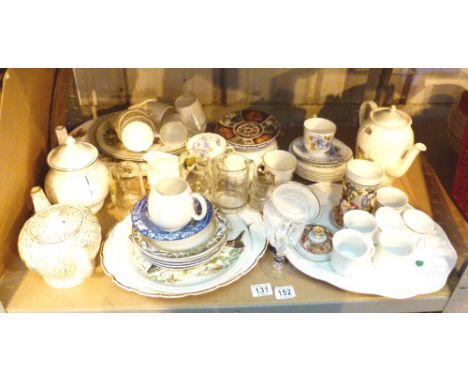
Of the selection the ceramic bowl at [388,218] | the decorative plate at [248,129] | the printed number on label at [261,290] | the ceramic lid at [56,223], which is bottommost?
the printed number on label at [261,290]

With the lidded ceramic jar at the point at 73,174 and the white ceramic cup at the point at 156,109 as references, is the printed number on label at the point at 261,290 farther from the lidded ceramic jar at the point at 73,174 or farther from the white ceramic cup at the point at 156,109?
the white ceramic cup at the point at 156,109

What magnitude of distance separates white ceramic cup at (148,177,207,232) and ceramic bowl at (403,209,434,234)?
0.45m

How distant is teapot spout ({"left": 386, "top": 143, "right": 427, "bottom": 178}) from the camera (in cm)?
101

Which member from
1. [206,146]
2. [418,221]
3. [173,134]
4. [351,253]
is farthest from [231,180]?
[418,221]

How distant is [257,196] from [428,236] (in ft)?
1.23

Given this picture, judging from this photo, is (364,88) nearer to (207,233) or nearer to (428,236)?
(428,236)

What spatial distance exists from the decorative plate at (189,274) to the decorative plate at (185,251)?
0.15 ft

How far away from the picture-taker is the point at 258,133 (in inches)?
46.3

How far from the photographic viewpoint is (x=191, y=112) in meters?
1.19

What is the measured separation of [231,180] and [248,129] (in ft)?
0.56

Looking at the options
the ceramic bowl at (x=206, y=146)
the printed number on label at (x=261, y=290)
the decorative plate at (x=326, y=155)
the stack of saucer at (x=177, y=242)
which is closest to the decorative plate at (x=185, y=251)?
the stack of saucer at (x=177, y=242)

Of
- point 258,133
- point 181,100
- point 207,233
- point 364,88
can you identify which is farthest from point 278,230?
point 364,88

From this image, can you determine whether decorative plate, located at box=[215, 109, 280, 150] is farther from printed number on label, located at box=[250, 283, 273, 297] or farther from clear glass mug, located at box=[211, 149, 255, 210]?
printed number on label, located at box=[250, 283, 273, 297]

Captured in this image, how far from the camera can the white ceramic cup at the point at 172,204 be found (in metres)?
0.85
